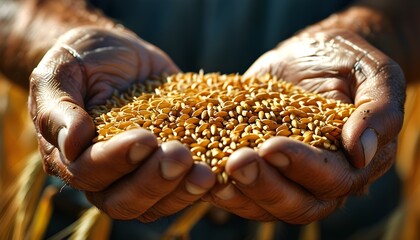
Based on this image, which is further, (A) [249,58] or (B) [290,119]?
(A) [249,58]

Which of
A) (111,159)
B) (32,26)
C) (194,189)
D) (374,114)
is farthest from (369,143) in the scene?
(32,26)

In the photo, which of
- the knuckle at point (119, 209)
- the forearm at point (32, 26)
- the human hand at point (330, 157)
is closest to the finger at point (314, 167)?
the human hand at point (330, 157)

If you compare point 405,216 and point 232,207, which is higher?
point 232,207

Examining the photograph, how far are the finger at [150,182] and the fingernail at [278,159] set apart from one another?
11 centimetres

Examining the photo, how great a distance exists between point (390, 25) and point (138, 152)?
900mm

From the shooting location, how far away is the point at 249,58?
1.85 metres

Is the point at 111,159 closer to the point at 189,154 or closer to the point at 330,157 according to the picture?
the point at 189,154

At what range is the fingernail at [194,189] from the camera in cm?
106

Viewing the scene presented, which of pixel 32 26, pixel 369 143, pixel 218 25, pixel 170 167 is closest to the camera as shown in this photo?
pixel 170 167

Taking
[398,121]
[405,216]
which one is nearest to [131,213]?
[398,121]

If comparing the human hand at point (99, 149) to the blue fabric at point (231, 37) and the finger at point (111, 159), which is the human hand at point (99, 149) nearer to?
the finger at point (111, 159)

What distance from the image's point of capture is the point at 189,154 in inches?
41.9

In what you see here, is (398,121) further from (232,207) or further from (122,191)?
(122,191)

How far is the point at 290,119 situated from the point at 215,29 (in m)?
0.60
